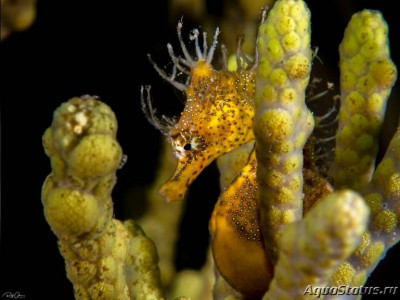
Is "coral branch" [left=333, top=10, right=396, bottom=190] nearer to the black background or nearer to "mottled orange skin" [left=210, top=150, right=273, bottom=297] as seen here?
"mottled orange skin" [left=210, top=150, right=273, bottom=297]

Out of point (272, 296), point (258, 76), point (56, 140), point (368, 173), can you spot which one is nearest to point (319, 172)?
point (368, 173)

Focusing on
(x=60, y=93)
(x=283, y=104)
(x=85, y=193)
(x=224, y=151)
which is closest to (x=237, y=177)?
(x=224, y=151)

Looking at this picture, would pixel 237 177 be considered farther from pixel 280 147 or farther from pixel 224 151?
pixel 280 147

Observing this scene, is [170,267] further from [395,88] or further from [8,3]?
[395,88]

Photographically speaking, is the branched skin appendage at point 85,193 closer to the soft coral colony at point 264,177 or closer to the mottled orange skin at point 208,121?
the soft coral colony at point 264,177

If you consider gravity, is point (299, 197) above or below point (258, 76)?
below

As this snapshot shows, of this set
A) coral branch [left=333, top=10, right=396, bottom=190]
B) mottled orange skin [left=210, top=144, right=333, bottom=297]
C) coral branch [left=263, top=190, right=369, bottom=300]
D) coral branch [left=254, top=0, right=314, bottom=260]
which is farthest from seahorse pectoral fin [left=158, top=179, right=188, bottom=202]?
coral branch [left=263, top=190, right=369, bottom=300]
